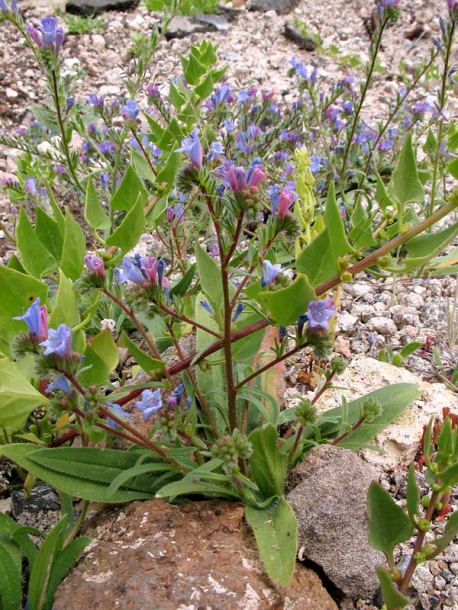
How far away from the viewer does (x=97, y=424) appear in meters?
1.60

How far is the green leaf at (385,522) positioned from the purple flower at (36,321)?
0.89 metres

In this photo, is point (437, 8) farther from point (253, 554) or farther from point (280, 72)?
point (253, 554)

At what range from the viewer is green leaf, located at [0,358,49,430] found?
1.51 m

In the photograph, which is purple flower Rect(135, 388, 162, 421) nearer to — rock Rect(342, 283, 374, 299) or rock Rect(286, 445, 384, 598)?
rock Rect(286, 445, 384, 598)

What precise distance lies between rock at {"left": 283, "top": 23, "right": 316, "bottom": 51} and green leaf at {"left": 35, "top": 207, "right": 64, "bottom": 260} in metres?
5.44

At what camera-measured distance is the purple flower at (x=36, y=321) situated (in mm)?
1387

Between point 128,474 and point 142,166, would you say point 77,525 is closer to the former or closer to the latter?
point 128,474

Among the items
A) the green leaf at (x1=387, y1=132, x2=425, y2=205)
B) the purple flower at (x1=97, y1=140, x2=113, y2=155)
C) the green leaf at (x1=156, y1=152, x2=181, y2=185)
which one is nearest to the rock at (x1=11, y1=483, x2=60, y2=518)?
the green leaf at (x1=156, y1=152, x2=181, y2=185)

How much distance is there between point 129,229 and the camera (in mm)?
1707

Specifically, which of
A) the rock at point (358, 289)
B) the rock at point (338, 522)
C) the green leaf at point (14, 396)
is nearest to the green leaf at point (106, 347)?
the green leaf at point (14, 396)

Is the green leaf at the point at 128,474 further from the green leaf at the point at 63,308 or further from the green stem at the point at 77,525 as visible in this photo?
the green leaf at the point at 63,308

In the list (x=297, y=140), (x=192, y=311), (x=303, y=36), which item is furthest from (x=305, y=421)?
(x=303, y=36)

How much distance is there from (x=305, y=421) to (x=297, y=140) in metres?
2.46

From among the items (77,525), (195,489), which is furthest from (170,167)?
(77,525)
